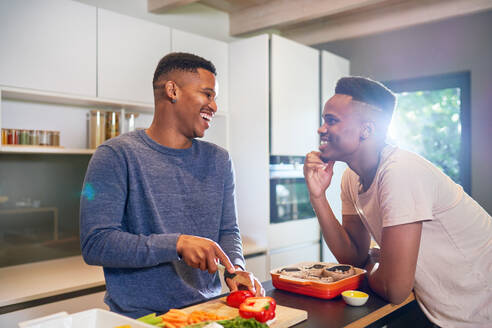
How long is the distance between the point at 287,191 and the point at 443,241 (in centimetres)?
202

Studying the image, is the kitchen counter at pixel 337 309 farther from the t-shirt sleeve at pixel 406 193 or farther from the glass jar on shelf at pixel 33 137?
the glass jar on shelf at pixel 33 137

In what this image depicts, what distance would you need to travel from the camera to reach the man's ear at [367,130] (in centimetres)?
151

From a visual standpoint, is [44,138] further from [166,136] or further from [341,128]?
[341,128]

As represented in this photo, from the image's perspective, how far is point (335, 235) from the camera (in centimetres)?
166

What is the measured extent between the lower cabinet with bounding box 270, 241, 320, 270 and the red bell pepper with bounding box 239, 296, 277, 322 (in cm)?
209

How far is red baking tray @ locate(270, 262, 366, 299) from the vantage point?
138cm

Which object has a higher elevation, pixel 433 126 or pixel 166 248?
pixel 433 126

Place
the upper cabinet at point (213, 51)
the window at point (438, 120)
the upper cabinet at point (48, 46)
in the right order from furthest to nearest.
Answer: the window at point (438, 120), the upper cabinet at point (213, 51), the upper cabinet at point (48, 46)

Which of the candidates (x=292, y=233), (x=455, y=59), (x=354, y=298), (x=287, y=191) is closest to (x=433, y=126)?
(x=455, y=59)

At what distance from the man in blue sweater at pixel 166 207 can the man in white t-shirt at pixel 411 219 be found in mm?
438

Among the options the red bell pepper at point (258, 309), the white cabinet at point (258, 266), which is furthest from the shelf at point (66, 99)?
the red bell pepper at point (258, 309)

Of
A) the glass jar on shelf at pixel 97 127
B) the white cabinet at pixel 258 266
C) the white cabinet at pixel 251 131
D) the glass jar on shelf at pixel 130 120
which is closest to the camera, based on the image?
the glass jar on shelf at pixel 97 127

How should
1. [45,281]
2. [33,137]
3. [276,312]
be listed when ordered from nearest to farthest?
[276,312], [45,281], [33,137]

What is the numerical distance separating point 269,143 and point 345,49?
159 centimetres
